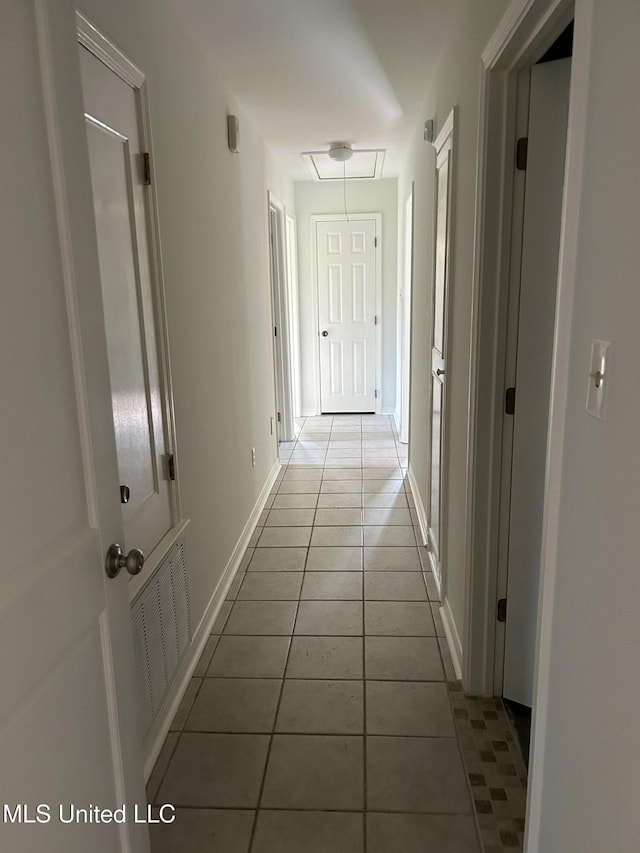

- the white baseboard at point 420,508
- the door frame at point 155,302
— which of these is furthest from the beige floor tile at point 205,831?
the white baseboard at point 420,508

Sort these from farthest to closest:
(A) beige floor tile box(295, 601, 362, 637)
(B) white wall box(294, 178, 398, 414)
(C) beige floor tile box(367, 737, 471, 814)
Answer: (B) white wall box(294, 178, 398, 414) < (A) beige floor tile box(295, 601, 362, 637) < (C) beige floor tile box(367, 737, 471, 814)

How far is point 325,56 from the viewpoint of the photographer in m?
2.62

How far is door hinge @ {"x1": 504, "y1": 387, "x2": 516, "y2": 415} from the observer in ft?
6.17

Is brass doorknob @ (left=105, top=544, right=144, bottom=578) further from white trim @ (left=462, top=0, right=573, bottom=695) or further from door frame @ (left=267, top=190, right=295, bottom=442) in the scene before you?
door frame @ (left=267, top=190, right=295, bottom=442)

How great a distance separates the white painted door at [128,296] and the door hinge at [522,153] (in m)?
1.11

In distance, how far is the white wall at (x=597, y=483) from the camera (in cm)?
81

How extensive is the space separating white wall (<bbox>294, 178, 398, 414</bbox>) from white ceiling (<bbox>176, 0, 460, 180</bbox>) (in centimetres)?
228

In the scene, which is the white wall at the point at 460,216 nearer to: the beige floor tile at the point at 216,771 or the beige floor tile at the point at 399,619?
the beige floor tile at the point at 399,619

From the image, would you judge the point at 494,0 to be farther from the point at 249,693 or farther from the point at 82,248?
the point at 249,693

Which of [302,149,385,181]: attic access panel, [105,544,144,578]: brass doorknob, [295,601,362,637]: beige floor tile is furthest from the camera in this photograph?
[302,149,385,181]: attic access panel

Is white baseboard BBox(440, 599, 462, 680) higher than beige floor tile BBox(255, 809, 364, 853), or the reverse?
white baseboard BBox(440, 599, 462, 680)

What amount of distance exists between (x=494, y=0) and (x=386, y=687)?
2.17m

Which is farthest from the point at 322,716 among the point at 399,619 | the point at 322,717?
the point at 399,619

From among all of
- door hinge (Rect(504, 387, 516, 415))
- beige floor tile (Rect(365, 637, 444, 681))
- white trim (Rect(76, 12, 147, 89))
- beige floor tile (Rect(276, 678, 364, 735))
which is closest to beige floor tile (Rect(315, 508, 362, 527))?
beige floor tile (Rect(365, 637, 444, 681))
